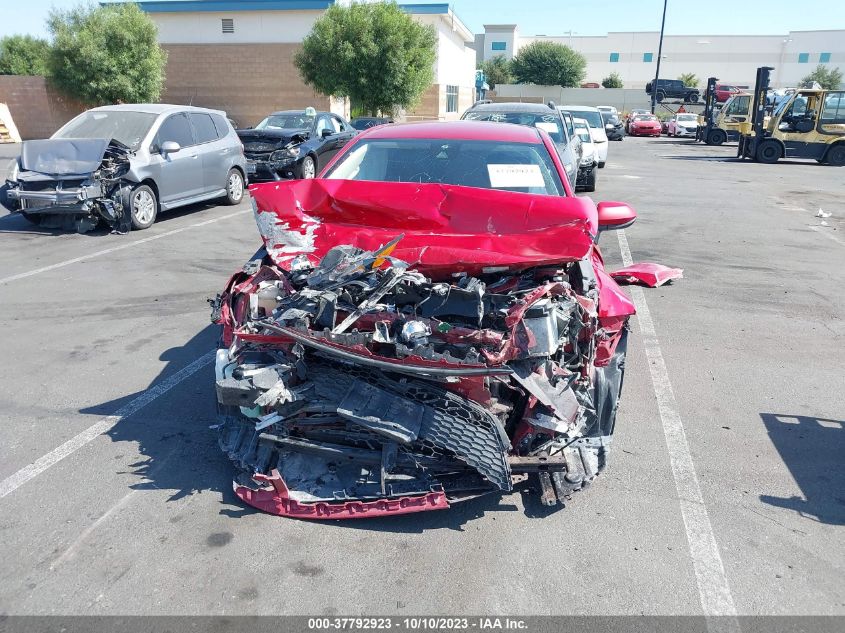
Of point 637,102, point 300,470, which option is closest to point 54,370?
point 300,470

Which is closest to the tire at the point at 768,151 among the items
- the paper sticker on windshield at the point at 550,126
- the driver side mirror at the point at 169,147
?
the paper sticker on windshield at the point at 550,126

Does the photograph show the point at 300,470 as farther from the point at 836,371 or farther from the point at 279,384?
the point at 836,371

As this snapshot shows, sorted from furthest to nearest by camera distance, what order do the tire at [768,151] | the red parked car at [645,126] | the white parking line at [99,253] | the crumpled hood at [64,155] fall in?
the red parked car at [645,126], the tire at [768,151], the crumpled hood at [64,155], the white parking line at [99,253]

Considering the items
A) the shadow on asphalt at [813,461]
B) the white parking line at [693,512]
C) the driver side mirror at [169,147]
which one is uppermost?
the driver side mirror at [169,147]

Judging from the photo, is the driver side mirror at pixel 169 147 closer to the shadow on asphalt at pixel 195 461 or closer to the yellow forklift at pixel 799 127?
the shadow on asphalt at pixel 195 461

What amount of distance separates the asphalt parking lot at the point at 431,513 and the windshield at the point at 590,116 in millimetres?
14336

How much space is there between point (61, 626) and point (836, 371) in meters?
5.67

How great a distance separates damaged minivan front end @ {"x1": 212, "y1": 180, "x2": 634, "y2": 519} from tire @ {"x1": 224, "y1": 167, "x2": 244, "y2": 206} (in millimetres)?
9086

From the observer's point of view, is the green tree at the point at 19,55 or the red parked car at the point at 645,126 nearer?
the red parked car at the point at 645,126

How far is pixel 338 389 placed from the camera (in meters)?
3.29

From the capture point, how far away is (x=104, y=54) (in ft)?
90.3

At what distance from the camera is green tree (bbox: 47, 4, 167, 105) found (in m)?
27.5

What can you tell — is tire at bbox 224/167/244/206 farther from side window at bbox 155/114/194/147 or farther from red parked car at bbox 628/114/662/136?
red parked car at bbox 628/114/662/136

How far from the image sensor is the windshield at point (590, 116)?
20308mm
